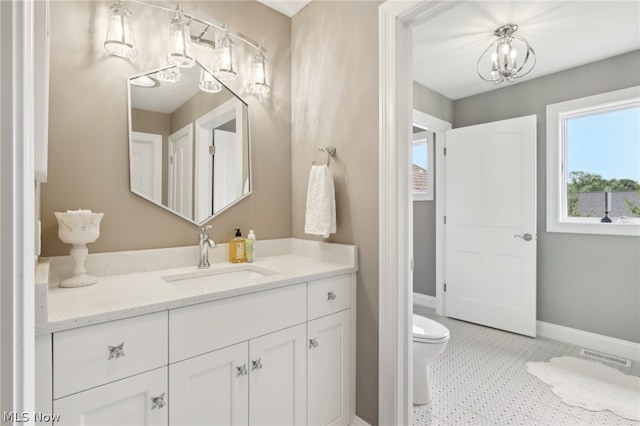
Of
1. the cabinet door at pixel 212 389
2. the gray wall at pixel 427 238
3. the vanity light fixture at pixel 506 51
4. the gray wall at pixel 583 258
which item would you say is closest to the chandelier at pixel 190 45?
the cabinet door at pixel 212 389

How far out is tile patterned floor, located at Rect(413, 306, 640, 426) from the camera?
1745 millimetres

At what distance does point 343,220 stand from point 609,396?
6.70 feet

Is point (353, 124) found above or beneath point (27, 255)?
above

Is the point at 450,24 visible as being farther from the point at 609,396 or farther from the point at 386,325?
the point at 609,396

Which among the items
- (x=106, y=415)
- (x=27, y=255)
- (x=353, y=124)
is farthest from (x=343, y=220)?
(x=27, y=255)

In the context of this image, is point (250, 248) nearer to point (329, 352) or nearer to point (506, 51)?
point (329, 352)

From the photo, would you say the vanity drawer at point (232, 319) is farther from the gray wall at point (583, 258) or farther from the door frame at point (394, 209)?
the gray wall at point (583, 258)

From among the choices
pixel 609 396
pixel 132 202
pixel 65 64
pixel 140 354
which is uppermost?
pixel 65 64

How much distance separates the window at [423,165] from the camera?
3545 millimetres

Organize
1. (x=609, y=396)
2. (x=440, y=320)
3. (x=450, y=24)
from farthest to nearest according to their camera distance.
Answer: (x=440, y=320), (x=450, y=24), (x=609, y=396)

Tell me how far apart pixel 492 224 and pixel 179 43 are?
9.81ft

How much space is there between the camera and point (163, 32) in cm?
159

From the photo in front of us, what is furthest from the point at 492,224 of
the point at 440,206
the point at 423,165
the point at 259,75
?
the point at 259,75

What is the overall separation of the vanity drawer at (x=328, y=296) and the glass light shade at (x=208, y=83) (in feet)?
4.01
